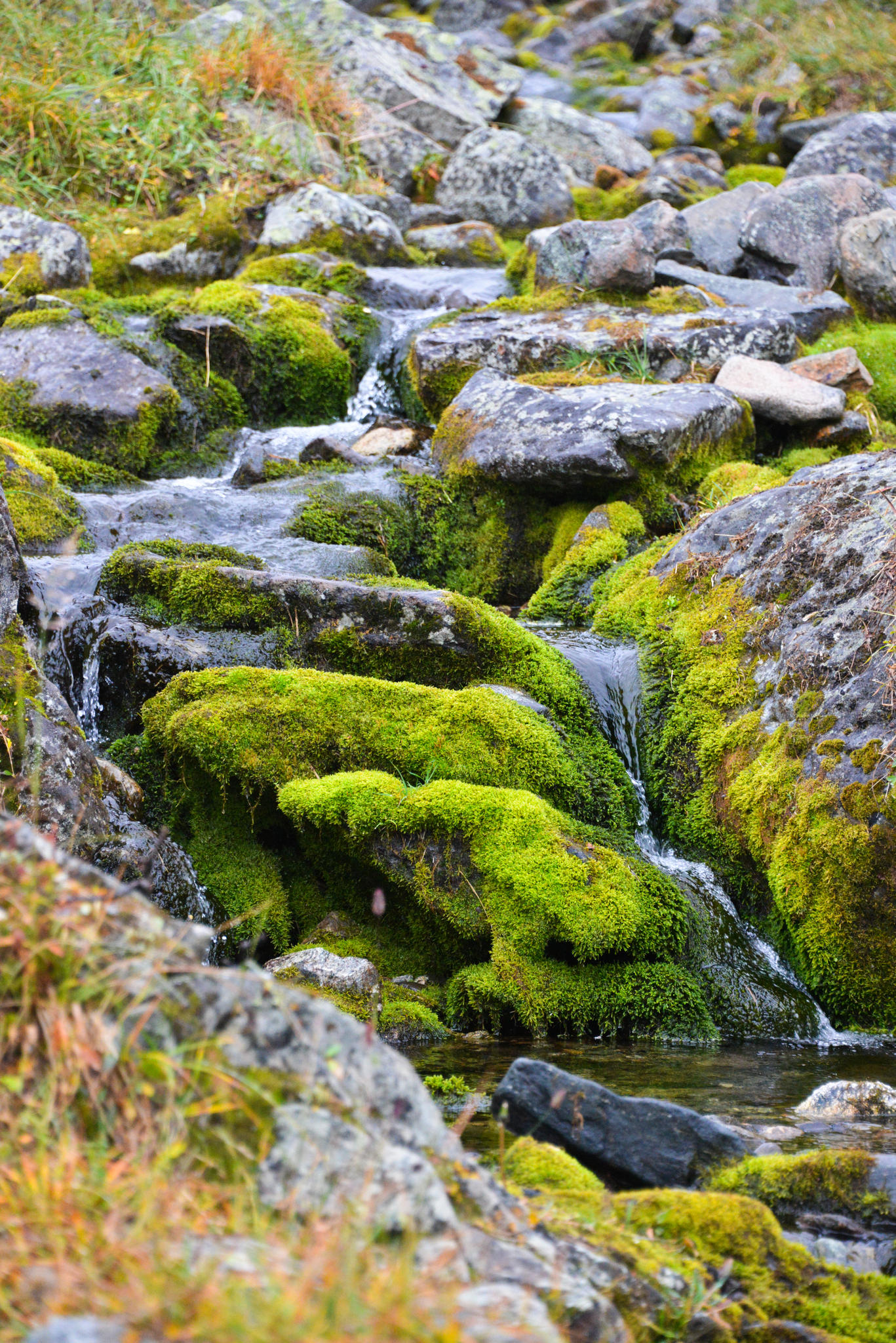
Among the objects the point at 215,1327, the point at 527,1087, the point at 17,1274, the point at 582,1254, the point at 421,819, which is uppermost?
the point at 215,1327

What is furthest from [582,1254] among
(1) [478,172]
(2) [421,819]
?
(1) [478,172]

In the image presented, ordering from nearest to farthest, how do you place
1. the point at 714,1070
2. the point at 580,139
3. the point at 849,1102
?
the point at 849,1102, the point at 714,1070, the point at 580,139

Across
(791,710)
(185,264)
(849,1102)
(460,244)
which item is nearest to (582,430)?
(791,710)

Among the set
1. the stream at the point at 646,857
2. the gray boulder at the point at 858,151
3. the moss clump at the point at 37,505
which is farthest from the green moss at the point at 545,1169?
the gray boulder at the point at 858,151

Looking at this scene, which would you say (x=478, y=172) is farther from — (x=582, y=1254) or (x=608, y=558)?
(x=582, y=1254)

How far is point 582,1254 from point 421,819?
285 centimetres

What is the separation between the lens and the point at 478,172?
51.5 feet

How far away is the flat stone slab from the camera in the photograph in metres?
9.70

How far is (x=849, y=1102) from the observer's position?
12.8ft

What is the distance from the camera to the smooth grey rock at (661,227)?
1220 cm

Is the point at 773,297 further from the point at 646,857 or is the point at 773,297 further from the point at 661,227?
the point at 646,857

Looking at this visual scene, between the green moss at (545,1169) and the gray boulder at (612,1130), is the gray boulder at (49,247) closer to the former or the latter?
the gray boulder at (612,1130)

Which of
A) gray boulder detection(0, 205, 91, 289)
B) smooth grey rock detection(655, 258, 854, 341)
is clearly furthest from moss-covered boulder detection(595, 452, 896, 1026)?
gray boulder detection(0, 205, 91, 289)

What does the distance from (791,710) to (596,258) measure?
23.0 feet
